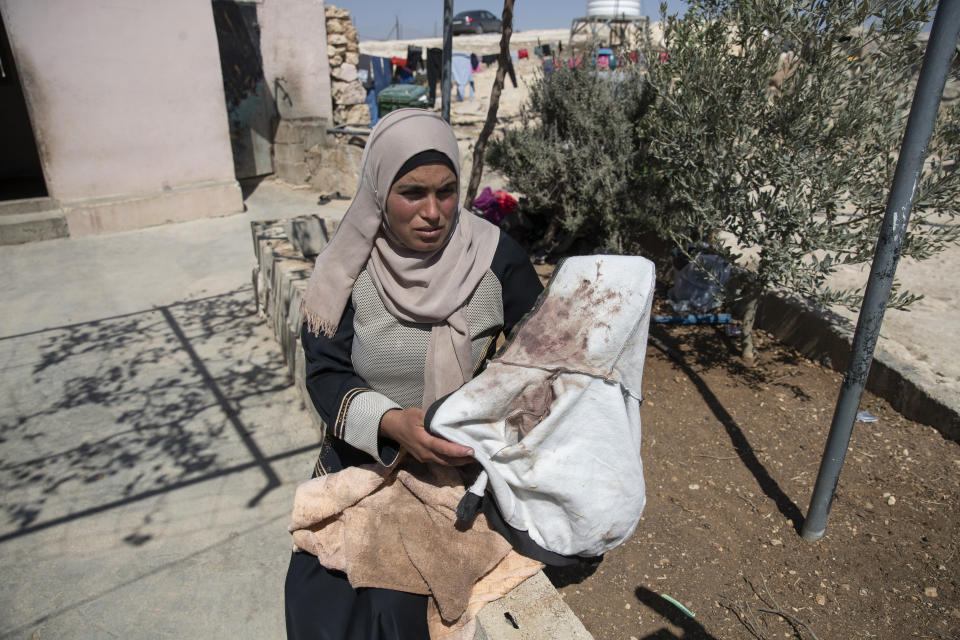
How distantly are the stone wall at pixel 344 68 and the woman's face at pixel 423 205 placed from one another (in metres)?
11.8

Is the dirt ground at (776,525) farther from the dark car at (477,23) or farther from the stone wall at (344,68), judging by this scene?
the dark car at (477,23)

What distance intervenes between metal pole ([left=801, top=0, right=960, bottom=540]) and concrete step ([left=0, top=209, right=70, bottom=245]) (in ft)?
29.5

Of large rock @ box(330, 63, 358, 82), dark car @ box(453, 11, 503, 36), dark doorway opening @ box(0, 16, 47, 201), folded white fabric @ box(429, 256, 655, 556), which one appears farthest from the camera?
dark car @ box(453, 11, 503, 36)

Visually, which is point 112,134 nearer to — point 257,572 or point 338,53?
point 338,53

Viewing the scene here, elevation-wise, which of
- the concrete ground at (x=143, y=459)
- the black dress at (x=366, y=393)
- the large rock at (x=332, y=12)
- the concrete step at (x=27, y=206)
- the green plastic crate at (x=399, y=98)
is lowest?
the concrete ground at (x=143, y=459)

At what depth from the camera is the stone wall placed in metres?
12.3

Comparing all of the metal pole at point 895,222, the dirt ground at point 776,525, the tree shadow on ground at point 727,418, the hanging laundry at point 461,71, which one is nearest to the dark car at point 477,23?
the hanging laundry at point 461,71

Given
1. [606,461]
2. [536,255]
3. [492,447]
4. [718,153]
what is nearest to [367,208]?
[492,447]

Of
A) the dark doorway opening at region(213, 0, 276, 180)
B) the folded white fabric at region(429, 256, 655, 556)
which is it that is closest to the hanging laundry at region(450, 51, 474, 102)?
the dark doorway opening at region(213, 0, 276, 180)

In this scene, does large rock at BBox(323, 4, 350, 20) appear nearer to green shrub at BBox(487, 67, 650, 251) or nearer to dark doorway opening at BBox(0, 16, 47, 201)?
dark doorway opening at BBox(0, 16, 47, 201)

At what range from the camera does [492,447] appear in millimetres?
1505

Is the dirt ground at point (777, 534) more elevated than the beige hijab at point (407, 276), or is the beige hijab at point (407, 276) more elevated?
the beige hijab at point (407, 276)

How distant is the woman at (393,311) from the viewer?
175 centimetres

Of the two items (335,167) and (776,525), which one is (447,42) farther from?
(335,167)
